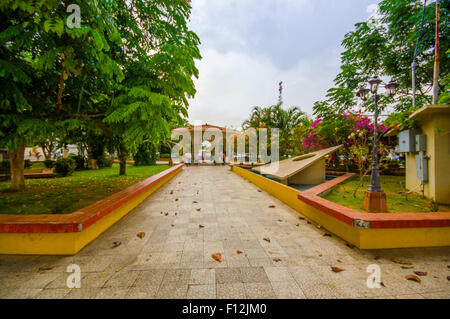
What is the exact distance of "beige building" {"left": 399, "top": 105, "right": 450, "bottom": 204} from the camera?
4.34 metres

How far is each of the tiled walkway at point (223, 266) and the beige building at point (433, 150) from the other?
95.9 inches

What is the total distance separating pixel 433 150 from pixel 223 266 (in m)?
5.62

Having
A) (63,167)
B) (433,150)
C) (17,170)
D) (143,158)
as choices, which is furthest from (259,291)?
(143,158)

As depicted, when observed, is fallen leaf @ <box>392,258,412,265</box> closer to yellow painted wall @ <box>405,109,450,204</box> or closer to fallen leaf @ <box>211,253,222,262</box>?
fallen leaf @ <box>211,253,222,262</box>

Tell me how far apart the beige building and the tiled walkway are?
243 centimetres

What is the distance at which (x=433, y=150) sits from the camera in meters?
4.48

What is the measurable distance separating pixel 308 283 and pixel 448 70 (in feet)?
47.5

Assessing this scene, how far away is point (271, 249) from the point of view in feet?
9.37

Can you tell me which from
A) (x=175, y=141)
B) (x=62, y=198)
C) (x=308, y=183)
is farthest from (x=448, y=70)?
(x=175, y=141)

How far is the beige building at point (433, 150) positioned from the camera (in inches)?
171

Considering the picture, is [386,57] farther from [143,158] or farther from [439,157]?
[143,158]

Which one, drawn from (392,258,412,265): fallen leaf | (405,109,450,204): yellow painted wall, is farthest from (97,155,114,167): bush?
(405,109,450,204): yellow painted wall

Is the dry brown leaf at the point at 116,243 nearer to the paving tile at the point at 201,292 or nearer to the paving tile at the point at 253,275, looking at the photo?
the paving tile at the point at 201,292
